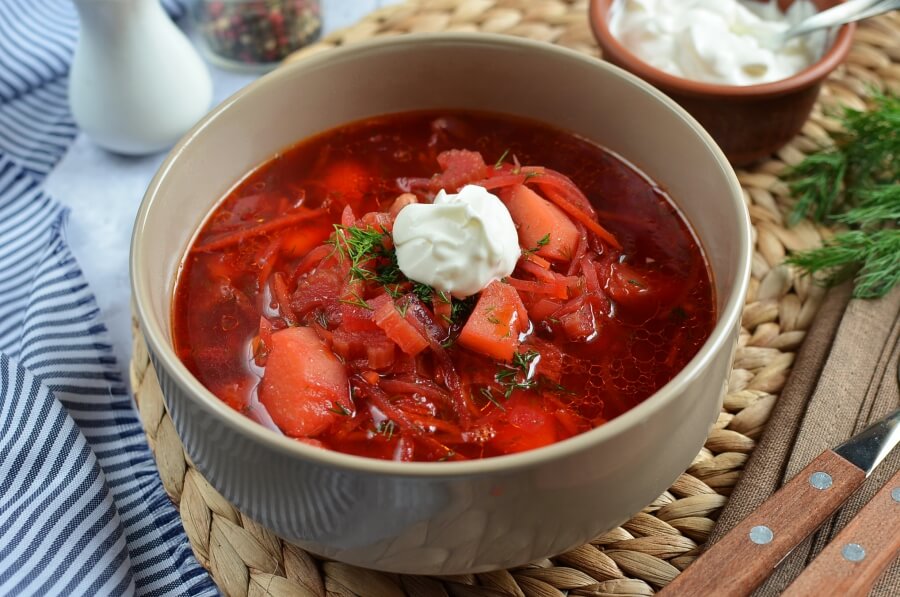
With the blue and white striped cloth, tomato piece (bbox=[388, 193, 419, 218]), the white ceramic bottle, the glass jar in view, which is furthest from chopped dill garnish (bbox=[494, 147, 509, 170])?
the glass jar

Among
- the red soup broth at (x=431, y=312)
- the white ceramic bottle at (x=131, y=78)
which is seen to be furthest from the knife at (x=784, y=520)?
the white ceramic bottle at (x=131, y=78)

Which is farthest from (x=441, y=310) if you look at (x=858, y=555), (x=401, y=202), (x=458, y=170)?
(x=858, y=555)

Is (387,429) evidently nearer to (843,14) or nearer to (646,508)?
(646,508)

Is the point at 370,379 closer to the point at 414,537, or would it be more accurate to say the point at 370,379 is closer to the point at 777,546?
the point at 414,537

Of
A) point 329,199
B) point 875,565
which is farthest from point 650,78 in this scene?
point 875,565

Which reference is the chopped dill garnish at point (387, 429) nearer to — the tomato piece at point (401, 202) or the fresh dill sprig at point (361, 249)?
the fresh dill sprig at point (361, 249)

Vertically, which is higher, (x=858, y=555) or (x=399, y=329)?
(x=399, y=329)

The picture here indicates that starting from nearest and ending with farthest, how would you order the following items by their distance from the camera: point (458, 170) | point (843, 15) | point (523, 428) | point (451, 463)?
point (451, 463) → point (523, 428) → point (458, 170) → point (843, 15)

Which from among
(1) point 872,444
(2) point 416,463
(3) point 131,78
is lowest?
(3) point 131,78
